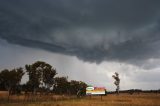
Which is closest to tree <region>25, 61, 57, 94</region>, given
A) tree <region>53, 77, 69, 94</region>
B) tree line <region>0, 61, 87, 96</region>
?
tree line <region>0, 61, 87, 96</region>

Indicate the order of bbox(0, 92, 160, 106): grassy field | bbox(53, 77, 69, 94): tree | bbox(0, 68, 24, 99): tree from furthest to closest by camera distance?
bbox(53, 77, 69, 94): tree
bbox(0, 68, 24, 99): tree
bbox(0, 92, 160, 106): grassy field

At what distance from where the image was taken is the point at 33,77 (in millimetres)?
114062

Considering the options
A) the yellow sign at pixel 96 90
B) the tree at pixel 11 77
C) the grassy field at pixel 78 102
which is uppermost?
the tree at pixel 11 77

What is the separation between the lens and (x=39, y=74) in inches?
4599

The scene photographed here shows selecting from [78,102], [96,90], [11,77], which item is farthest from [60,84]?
[78,102]

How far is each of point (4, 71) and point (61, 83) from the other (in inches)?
2517

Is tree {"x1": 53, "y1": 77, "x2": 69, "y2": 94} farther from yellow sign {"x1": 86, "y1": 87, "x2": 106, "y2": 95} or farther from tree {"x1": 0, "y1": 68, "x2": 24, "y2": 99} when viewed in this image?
tree {"x1": 0, "y1": 68, "x2": 24, "y2": 99}

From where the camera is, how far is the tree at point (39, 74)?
374 ft

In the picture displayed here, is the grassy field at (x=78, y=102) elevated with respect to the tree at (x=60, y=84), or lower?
lower

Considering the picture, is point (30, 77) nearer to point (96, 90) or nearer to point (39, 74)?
point (39, 74)

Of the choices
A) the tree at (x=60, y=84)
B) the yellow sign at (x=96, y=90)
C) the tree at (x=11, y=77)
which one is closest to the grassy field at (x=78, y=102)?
the tree at (x=11, y=77)

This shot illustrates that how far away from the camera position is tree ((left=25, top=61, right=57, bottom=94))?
114 m

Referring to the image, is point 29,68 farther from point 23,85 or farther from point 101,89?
point 101,89

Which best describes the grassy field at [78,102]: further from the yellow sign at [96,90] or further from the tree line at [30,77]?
the yellow sign at [96,90]
